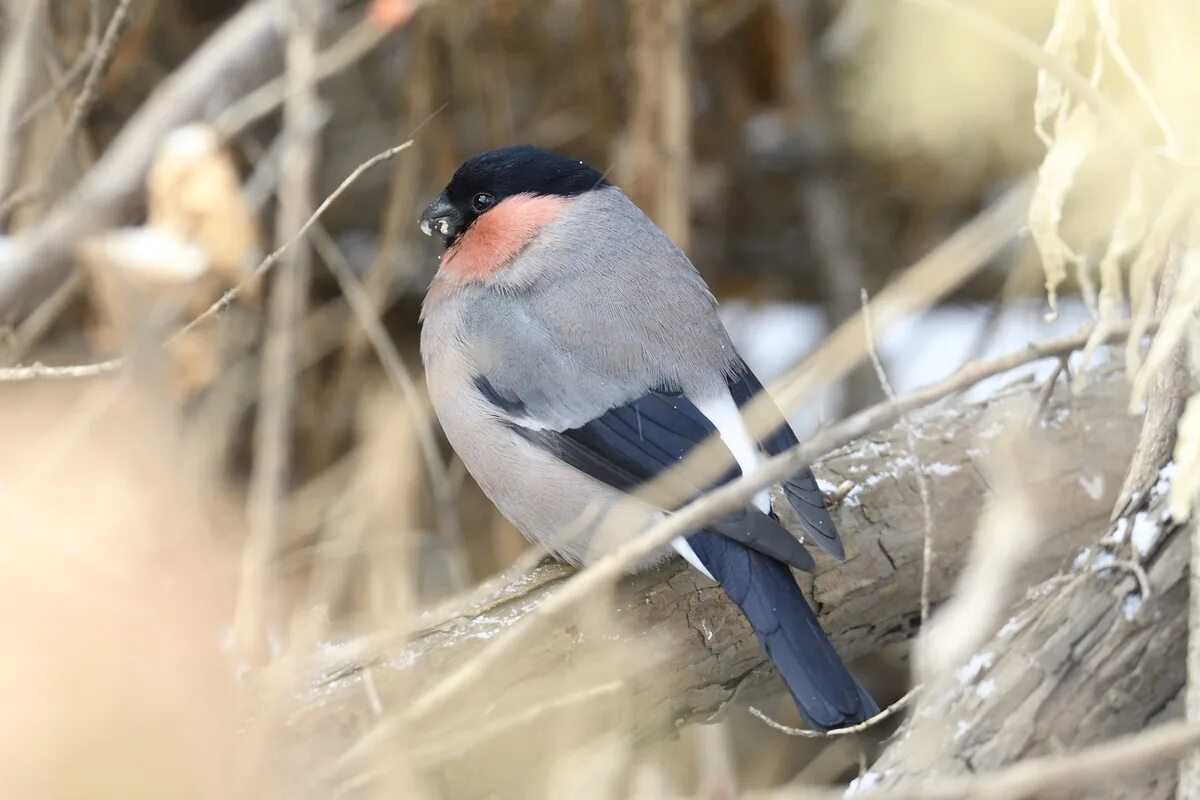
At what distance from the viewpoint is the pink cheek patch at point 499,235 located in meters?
2.92

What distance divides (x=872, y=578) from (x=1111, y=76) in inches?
45.8

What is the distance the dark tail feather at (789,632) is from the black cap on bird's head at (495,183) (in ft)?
3.34

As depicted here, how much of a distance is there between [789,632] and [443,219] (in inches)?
52.5

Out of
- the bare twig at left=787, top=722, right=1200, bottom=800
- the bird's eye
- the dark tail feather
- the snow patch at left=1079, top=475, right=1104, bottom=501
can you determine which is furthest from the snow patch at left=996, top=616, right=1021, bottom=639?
the bird's eye

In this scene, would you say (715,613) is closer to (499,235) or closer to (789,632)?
(789,632)

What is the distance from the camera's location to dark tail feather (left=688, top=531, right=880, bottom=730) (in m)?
2.15

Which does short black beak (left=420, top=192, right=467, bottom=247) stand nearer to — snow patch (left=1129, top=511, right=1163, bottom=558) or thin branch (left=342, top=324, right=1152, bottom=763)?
snow patch (left=1129, top=511, right=1163, bottom=558)

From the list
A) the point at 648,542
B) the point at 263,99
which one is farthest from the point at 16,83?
the point at 648,542

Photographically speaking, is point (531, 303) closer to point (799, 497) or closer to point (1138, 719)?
point (799, 497)

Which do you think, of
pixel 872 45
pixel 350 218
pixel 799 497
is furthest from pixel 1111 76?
pixel 350 218

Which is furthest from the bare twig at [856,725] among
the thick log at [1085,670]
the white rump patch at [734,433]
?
the white rump patch at [734,433]

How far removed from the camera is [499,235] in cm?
294

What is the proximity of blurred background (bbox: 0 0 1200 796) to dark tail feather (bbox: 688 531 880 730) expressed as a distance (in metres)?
0.61

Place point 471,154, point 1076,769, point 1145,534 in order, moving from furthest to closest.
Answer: point 471,154
point 1145,534
point 1076,769
